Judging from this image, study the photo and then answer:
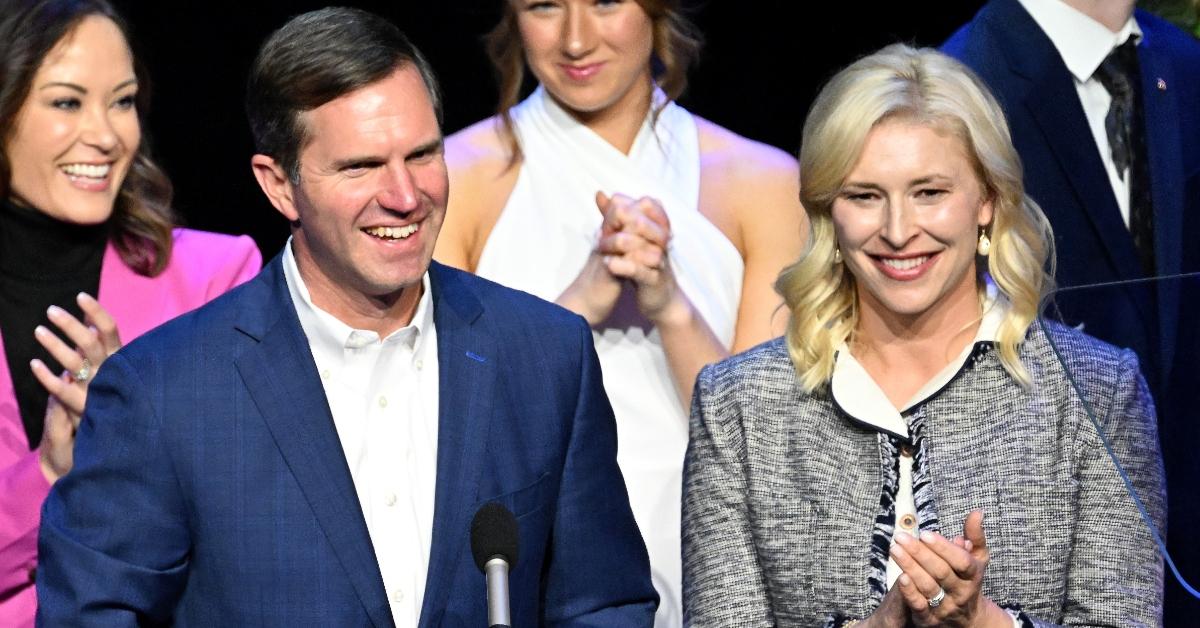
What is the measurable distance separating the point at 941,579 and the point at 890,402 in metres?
0.44

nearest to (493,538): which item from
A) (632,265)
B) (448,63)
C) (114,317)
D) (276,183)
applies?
(276,183)

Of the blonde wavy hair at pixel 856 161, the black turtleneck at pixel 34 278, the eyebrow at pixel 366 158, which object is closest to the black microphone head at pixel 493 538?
the eyebrow at pixel 366 158

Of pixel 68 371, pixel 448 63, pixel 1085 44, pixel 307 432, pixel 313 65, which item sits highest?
pixel 1085 44

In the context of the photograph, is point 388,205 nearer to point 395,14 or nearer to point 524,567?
point 524,567

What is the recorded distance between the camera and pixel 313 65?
2.17m

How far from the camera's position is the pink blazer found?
2.69 m

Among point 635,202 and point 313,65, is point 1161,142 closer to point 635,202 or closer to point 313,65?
point 635,202

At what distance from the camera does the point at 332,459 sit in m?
2.12

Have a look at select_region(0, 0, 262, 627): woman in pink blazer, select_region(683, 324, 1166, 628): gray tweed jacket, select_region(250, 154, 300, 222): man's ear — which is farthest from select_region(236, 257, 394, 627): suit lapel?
select_region(0, 0, 262, 627): woman in pink blazer

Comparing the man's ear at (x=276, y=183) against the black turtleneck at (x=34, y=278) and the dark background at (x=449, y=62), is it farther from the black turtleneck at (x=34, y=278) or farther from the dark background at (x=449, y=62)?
the dark background at (x=449, y=62)

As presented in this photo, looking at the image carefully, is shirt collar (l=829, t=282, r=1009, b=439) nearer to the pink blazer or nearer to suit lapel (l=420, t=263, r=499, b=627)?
suit lapel (l=420, t=263, r=499, b=627)

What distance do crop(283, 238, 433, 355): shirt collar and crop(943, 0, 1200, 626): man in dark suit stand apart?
2.90 feet

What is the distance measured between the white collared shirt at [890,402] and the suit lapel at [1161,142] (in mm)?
295

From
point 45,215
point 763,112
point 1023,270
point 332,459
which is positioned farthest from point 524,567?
point 763,112
